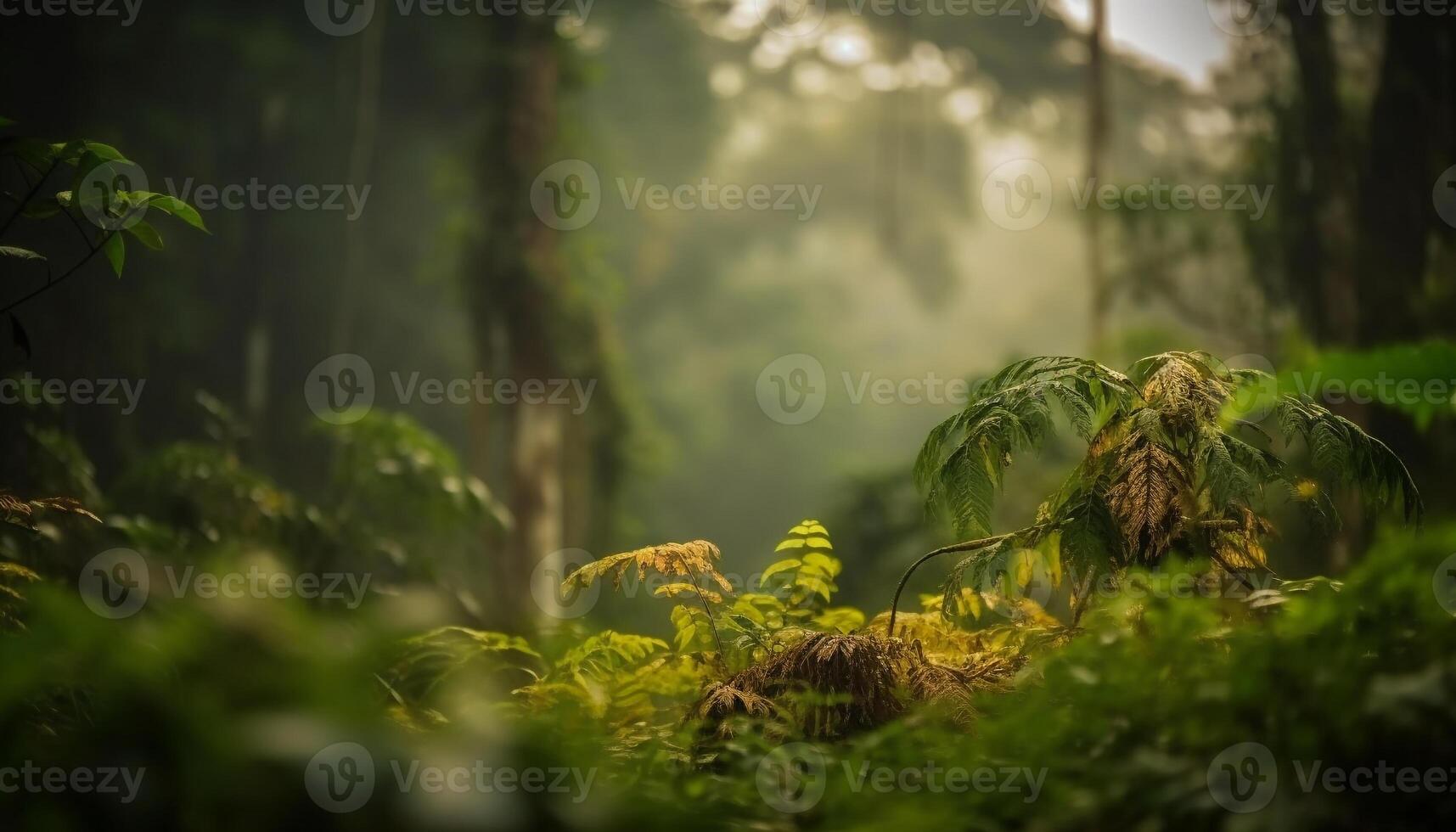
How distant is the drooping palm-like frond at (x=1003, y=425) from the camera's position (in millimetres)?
2176

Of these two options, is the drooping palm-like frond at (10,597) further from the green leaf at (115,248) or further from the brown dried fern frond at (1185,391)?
the brown dried fern frond at (1185,391)

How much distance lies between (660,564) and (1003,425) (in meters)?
0.99

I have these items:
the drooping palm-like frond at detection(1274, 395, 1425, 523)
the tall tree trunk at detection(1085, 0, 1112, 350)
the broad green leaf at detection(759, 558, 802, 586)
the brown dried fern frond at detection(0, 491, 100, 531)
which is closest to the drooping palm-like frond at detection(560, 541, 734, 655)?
the broad green leaf at detection(759, 558, 802, 586)

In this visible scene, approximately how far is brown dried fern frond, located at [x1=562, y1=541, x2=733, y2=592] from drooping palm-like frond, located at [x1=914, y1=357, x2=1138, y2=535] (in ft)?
2.21

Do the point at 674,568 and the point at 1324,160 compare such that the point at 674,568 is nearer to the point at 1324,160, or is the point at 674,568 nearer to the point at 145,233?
the point at 145,233

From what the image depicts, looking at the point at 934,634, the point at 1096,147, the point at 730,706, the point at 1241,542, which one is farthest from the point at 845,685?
the point at 1096,147

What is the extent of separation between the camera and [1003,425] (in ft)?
7.17

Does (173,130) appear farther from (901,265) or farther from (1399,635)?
(901,265)

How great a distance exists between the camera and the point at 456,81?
15.8 meters

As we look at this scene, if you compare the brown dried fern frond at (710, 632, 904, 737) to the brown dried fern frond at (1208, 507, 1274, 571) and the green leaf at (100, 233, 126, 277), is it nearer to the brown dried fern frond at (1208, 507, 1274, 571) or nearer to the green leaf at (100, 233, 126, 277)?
the brown dried fern frond at (1208, 507, 1274, 571)

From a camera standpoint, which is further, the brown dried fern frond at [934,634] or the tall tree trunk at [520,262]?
the tall tree trunk at [520,262]

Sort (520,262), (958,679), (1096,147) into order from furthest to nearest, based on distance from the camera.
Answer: (1096,147)
(520,262)
(958,679)

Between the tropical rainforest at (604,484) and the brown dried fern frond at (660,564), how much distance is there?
13mm

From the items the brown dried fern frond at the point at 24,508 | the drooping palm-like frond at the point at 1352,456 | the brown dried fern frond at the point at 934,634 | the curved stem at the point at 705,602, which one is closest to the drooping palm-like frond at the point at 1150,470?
the drooping palm-like frond at the point at 1352,456
